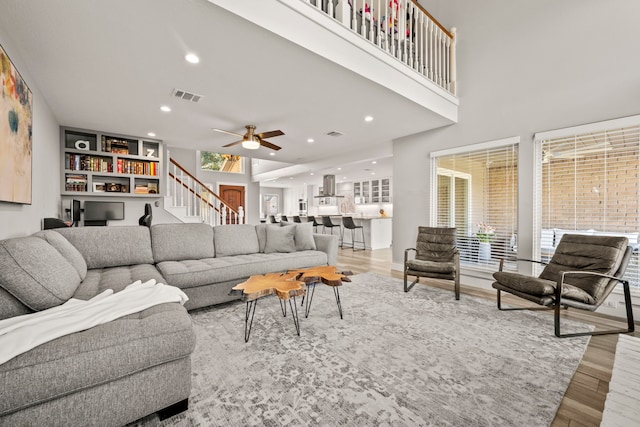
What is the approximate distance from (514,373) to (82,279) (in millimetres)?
3354

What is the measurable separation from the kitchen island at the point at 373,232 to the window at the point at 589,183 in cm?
442

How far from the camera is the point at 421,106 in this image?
360cm

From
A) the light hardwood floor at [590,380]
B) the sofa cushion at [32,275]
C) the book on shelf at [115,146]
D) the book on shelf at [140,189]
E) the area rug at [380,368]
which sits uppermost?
the book on shelf at [115,146]

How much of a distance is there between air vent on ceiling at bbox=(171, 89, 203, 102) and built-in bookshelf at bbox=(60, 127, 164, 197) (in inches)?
101

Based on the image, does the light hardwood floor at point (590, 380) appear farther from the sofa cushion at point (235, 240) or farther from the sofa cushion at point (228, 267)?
the sofa cushion at point (235, 240)

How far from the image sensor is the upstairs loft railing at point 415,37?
328cm

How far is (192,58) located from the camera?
249 cm

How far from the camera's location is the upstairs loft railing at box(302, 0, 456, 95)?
3275mm

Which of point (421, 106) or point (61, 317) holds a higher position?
point (421, 106)

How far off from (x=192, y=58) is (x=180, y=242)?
2.08 m

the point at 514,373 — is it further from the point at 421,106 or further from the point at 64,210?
the point at 64,210

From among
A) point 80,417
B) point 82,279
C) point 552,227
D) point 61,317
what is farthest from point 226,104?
point 552,227

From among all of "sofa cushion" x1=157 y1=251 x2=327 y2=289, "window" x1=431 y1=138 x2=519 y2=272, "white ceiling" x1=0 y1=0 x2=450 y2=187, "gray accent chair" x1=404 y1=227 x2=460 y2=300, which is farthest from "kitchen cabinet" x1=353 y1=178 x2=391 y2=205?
"sofa cushion" x1=157 y1=251 x2=327 y2=289

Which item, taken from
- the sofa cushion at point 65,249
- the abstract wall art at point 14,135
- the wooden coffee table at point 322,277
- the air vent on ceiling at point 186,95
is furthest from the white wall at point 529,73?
the abstract wall art at point 14,135
